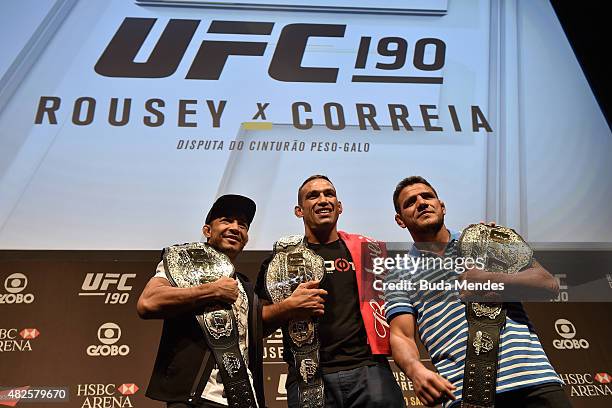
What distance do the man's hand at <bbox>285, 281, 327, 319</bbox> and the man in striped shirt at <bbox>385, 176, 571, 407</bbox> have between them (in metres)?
0.21

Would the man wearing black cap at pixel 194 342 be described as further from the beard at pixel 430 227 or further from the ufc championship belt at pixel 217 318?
the beard at pixel 430 227

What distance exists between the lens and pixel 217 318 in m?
1.80

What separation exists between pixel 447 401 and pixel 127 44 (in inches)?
96.0

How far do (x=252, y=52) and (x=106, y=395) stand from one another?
185cm

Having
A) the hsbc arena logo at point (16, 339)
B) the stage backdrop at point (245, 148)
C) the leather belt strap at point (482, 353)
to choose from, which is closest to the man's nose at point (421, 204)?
the leather belt strap at point (482, 353)

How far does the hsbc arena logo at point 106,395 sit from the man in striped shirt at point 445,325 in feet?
4.88

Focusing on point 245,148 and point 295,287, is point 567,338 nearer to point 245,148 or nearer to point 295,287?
point 295,287

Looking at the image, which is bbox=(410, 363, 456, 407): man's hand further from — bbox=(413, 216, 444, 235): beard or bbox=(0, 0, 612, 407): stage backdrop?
bbox=(0, 0, 612, 407): stage backdrop

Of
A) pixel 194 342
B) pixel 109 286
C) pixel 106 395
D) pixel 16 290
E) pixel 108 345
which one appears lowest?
pixel 106 395

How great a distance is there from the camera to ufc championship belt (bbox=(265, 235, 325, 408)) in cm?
181

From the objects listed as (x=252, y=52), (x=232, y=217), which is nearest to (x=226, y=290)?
(x=232, y=217)

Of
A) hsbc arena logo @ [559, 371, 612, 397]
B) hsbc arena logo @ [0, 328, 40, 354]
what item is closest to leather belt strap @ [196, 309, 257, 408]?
hsbc arena logo @ [0, 328, 40, 354]

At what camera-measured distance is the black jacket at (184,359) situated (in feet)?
5.67

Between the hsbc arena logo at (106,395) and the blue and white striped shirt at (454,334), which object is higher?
the blue and white striped shirt at (454,334)
